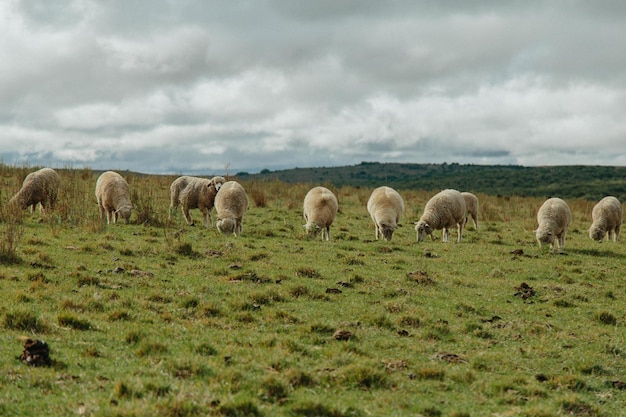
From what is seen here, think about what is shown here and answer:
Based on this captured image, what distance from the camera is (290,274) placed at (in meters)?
12.8

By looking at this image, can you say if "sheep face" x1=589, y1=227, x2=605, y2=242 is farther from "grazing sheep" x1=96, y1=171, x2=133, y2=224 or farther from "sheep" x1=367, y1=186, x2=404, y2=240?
"grazing sheep" x1=96, y1=171, x2=133, y2=224

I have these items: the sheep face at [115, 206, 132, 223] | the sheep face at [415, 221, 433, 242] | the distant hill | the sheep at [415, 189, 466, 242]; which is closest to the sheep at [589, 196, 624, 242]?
the sheep at [415, 189, 466, 242]

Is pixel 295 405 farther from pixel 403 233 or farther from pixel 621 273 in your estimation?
pixel 403 233

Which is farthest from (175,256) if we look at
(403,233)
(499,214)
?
(499,214)

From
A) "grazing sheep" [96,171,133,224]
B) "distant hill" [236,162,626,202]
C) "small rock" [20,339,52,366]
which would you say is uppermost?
"distant hill" [236,162,626,202]

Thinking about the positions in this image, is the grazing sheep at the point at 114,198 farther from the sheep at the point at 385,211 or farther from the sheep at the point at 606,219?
the sheep at the point at 606,219

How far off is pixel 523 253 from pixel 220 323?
11.7 meters

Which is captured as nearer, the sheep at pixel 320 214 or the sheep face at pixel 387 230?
the sheep at pixel 320 214

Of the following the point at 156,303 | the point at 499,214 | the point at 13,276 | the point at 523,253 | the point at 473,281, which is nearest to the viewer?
the point at 156,303

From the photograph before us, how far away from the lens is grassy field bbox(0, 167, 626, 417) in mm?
6070

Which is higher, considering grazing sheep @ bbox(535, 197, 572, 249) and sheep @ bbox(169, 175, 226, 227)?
sheep @ bbox(169, 175, 226, 227)

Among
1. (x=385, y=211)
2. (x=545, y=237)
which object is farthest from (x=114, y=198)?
(x=545, y=237)

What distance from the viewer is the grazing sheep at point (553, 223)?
18.8 m

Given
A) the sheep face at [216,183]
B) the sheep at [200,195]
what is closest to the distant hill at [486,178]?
the sheep at [200,195]
